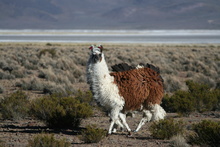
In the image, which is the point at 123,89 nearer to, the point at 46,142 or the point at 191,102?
A: the point at 46,142

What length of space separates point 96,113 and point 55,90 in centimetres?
393

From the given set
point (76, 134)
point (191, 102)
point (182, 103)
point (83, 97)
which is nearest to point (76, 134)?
point (76, 134)

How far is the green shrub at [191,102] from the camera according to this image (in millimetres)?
10680

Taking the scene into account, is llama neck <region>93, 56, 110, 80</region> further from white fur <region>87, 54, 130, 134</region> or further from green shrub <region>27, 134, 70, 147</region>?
green shrub <region>27, 134, 70, 147</region>

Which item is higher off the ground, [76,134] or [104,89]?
[104,89]

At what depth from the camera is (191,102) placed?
10.7 meters

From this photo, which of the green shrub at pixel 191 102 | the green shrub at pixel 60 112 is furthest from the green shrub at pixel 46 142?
the green shrub at pixel 191 102

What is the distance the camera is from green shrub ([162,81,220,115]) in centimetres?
1068

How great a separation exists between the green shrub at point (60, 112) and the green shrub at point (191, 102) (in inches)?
101

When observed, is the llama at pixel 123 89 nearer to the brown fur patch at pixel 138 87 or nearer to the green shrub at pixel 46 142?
the brown fur patch at pixel 138 87

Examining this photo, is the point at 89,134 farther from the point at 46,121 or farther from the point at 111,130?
the point at 46,121

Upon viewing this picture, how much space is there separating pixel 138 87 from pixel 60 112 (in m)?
2.05

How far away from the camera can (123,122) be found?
26.4 feet

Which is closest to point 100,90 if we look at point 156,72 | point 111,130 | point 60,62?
point 111,130
